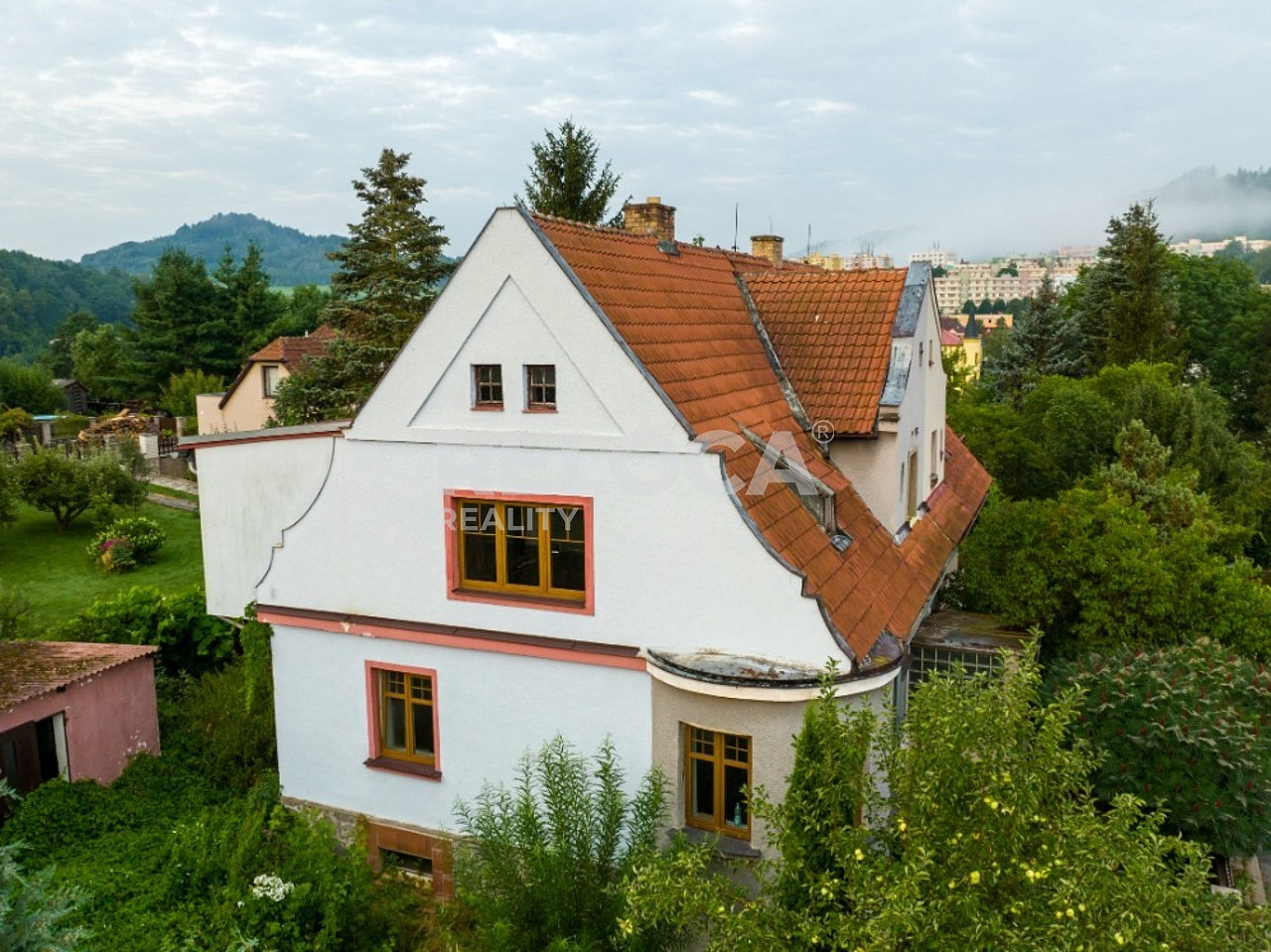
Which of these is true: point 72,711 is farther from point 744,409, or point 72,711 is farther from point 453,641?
point 744,409

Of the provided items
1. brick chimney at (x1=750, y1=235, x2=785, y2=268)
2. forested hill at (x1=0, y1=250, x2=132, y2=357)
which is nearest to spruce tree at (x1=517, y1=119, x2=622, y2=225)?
brick chimney at (x1=750, y1=235, x2=785, y2=268)

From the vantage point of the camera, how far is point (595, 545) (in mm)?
13258

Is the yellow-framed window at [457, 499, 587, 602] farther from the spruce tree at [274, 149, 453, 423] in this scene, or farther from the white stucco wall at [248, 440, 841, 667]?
the spruce tree at [274, 149, 453, 423]

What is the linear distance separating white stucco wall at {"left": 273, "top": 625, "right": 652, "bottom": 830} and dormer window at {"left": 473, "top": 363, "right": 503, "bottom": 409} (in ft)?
11.5

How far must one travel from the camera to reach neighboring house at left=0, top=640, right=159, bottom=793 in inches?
664

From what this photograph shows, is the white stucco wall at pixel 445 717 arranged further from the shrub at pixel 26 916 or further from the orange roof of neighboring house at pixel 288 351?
the orange roof of neighboring house at pixel 288 351

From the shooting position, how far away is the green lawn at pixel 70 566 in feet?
103

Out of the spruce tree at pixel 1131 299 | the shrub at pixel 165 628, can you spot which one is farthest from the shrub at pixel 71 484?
the spruce tree at pixel 1131 299

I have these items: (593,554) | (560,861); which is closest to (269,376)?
(593,554)

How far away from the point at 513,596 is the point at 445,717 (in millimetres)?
2186

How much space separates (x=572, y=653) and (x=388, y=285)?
2692cm

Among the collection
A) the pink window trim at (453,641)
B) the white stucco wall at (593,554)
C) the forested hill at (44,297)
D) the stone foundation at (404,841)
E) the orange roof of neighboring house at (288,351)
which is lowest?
the stone foundation at (404,841)

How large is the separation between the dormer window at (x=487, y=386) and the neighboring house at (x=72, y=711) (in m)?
9.34


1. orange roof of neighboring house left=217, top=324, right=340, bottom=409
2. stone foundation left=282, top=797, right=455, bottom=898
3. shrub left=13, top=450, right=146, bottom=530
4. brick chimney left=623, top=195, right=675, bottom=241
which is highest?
brick chimney left=623, top=195, right=675, bottom=241
